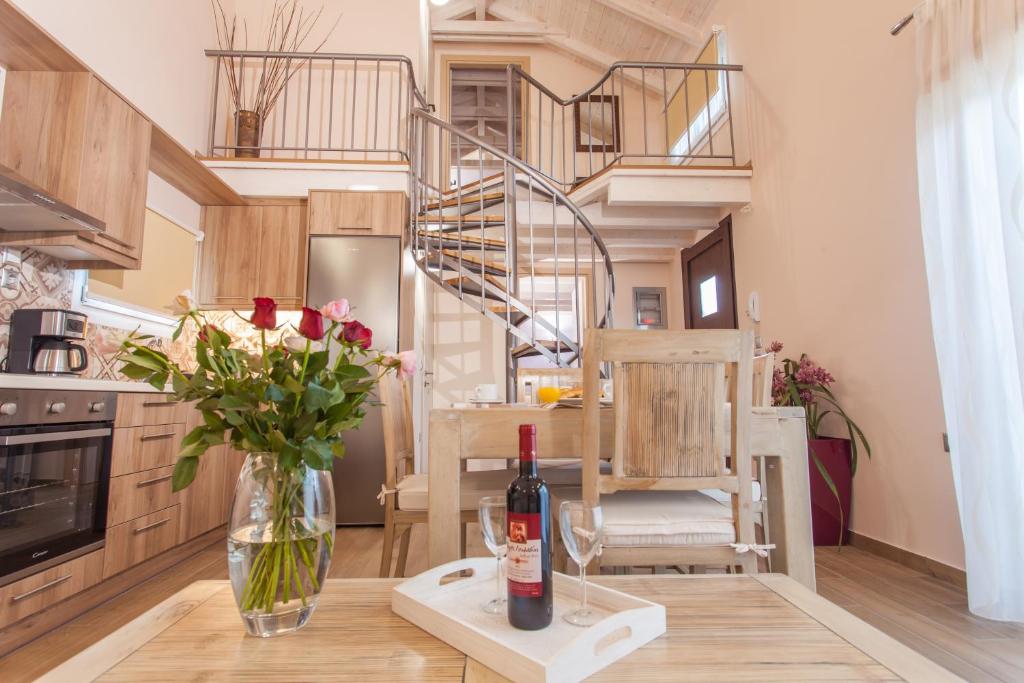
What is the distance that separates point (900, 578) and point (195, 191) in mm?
4873

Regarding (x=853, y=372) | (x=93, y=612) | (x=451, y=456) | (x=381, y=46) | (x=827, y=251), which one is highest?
(x=381, y=46)

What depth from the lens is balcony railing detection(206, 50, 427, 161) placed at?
4.48 m

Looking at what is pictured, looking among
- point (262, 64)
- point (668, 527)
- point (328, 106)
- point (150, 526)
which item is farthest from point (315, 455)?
point (262, 64)

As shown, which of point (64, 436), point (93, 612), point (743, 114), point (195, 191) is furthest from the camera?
point (743, 114)

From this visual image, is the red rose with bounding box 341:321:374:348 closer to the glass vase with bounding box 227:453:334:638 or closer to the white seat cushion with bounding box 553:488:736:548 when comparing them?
the glass vase with bounding box 227:453:334:638

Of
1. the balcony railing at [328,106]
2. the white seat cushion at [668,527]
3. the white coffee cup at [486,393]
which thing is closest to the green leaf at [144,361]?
the white seat cushion at [668,527]

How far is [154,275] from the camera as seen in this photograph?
3.51 m

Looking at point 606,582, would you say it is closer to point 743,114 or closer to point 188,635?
point 188,635

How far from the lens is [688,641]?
73cm

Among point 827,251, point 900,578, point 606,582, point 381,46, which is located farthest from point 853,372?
point 381,46

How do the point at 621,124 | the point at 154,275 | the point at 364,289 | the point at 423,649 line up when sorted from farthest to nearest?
the point at 621,124 → the point at 364,289 → the point at 154,275 → the point at 423,649

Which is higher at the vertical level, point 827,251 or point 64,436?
point 827,251

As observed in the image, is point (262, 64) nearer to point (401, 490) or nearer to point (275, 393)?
point (401, 490)

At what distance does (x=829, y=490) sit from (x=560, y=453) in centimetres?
230
